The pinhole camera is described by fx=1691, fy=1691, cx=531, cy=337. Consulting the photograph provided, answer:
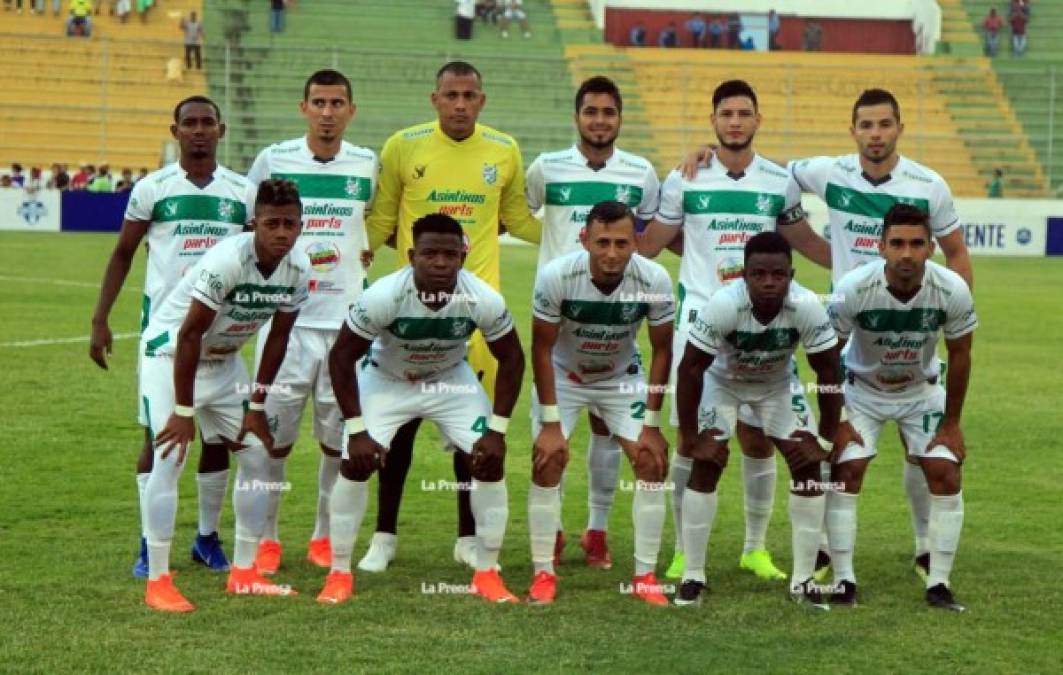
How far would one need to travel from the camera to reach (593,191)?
9.61 m

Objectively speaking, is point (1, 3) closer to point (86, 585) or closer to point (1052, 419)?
point (1052, 419)

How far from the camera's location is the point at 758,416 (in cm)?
889

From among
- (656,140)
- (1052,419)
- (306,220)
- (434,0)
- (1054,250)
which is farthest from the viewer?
(434,0)

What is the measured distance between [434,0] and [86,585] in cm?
4390

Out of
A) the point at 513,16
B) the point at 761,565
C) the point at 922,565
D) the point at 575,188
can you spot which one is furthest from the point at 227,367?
the point at 513,16

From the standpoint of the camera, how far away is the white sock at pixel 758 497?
368 inches

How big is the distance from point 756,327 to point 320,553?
2.80 metres

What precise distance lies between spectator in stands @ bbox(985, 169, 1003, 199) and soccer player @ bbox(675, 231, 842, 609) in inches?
1457

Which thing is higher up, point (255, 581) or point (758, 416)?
point (758, 416)

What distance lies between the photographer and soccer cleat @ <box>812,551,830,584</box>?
9.09 metres

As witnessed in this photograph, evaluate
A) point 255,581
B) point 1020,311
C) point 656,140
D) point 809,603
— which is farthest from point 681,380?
point 656,140

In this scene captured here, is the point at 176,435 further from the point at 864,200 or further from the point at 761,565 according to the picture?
the point at 864,200

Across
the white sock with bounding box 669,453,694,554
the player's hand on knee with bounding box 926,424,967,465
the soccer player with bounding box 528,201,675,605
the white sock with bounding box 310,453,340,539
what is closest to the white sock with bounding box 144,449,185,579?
the white sock with bounding box 310,453,340,539

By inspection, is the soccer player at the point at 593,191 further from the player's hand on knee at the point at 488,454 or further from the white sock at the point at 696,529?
the player's hand on knee at the point at 488,454
